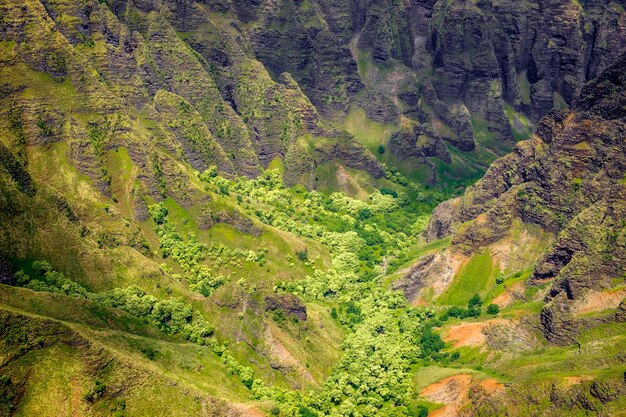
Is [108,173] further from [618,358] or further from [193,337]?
[618,358]

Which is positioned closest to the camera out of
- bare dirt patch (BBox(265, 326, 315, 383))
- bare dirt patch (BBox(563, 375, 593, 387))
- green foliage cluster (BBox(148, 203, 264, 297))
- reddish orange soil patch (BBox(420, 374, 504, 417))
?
bare dirt patch (BBox(563, 375, 593, 387))

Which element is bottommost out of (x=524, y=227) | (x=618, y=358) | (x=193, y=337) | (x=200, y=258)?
(x=200, y=258)

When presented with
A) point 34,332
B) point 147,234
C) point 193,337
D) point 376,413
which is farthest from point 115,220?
point 376,413

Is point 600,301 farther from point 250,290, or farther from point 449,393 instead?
point 250,290

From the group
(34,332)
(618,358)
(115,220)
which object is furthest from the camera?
(115,220)

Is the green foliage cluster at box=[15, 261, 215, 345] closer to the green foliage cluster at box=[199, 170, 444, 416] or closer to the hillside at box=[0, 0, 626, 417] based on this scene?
the hillside at box=[0, 0, 626, 417]

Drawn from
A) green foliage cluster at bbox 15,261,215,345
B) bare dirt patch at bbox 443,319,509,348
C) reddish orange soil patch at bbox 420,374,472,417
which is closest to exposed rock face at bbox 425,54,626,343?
bare dirt patch at bbox 443,319,509,348

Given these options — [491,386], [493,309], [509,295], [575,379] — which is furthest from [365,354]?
[575,379]
